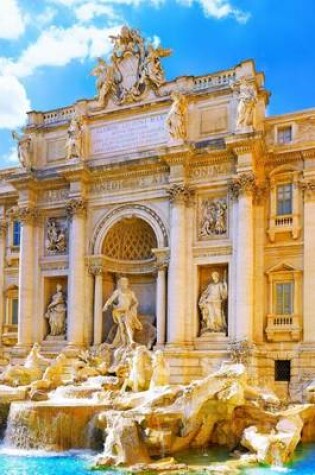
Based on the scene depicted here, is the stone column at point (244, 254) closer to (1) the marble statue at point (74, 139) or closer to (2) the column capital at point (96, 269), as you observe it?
(2) the column capital at point (96, 269)

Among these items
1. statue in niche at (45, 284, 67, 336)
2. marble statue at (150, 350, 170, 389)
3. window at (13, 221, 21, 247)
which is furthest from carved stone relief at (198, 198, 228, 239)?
window at (13, 221, 21, 247)

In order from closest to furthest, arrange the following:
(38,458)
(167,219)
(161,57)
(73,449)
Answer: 1. (38,458)
2. (73,449)
3. (167,219)
4. (161,57)

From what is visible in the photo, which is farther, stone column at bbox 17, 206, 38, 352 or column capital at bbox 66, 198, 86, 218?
stone column at bbox 17, 206, 38, 352

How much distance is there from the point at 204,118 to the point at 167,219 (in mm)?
3913

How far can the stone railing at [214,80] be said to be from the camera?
2268cm

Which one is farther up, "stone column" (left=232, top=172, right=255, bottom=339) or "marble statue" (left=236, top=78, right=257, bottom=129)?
"marble statue" (left=236, top=78, right=257, bottom=129)

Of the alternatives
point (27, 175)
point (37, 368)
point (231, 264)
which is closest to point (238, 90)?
point (231, 264)

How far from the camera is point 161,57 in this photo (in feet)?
79.9

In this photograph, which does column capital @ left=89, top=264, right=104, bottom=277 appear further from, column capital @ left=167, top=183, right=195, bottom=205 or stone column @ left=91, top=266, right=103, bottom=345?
column capital @ left=167, top=183, right=195, bottom=205

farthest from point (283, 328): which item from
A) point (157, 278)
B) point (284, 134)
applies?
point (284, 134)

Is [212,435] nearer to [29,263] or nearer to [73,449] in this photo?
[73,449]

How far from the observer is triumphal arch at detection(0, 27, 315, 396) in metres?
21.1

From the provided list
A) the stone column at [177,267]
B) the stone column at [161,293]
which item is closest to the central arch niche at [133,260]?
the stone column at [161,293]

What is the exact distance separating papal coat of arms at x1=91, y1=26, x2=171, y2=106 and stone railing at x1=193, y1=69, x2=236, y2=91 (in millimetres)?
1692
